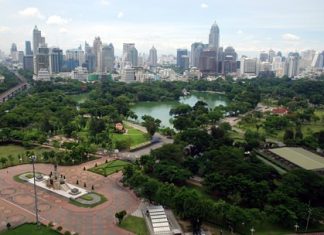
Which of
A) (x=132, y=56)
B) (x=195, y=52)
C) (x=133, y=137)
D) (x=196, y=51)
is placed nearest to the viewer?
(x=133, y=137)

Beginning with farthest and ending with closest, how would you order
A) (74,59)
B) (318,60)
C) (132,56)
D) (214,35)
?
(214,35)
(318,60)
(132,56)
(74,59)

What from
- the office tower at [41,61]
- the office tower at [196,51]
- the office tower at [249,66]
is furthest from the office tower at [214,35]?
the office tower at [41,61]

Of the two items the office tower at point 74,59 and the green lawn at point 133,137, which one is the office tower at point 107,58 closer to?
the office tower at point 74,59

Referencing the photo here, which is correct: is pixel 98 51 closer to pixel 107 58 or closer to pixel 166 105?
pixel 107 58

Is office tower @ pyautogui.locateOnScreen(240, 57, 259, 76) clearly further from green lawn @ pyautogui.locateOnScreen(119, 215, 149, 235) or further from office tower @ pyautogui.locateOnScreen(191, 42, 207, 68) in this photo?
green lawn @ pyautogui.locateOnScreen(119, 215, 149, 235)

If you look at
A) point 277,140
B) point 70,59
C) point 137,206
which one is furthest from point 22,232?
point 70,59

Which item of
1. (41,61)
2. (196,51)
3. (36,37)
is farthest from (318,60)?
(36,37)

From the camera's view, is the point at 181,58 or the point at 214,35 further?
the point at 214,35
